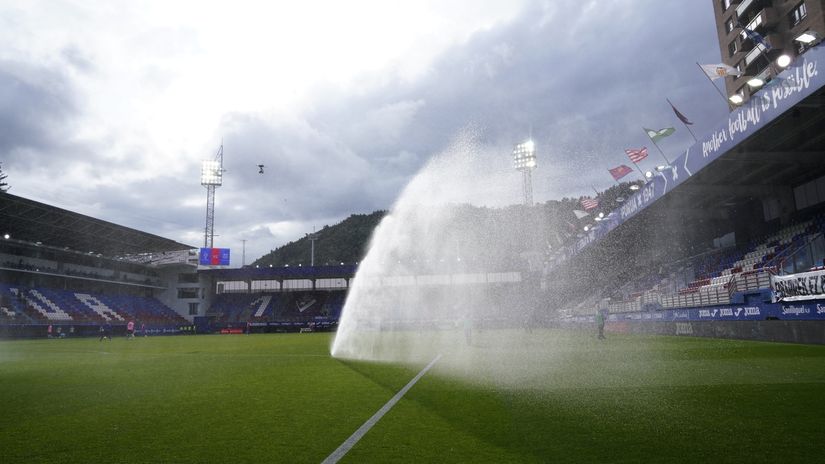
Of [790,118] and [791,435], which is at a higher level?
[790,118]

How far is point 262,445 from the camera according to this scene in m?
5.59

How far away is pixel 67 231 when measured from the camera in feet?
175

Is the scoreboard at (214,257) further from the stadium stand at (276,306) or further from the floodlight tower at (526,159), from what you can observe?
the floodlight tower at (526,159)

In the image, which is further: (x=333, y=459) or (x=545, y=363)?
(x=545, y=363)

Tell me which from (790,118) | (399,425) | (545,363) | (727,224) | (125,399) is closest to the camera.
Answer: (399,425)

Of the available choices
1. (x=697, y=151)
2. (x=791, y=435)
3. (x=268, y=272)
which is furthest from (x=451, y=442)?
(x=268, y=272)

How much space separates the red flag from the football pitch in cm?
1968

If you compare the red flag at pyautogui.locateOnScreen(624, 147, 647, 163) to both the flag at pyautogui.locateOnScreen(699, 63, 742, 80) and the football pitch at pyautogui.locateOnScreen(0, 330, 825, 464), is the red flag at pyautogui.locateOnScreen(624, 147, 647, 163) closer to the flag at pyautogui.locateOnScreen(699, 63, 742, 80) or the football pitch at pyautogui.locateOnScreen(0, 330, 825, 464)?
the flag at pyautogui.locateOnScreen(699, 63, 742, 80)

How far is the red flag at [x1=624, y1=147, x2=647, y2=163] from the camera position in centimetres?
3091

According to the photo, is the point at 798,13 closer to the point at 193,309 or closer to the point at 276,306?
the point at 276,306

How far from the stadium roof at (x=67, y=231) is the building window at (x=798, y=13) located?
70.3 m

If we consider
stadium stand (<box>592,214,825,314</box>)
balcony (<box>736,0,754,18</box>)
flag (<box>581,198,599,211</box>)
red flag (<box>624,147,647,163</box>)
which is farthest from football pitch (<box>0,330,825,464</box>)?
balcony (<box>736,0,754,18</box>)

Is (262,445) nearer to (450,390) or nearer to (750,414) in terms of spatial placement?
(450,390)

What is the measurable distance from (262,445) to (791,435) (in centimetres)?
593
